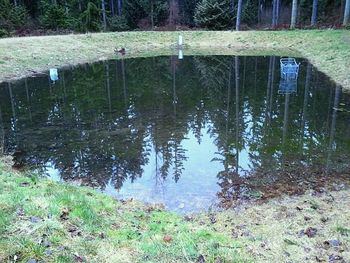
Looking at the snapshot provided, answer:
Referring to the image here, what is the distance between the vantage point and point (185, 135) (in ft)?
38.5

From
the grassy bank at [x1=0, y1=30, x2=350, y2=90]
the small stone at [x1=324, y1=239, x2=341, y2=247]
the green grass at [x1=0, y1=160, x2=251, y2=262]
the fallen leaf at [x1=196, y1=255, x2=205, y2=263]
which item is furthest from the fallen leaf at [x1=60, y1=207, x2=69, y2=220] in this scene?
the grassy bank at [x1=0, y1=30, x2=350, y2=90]

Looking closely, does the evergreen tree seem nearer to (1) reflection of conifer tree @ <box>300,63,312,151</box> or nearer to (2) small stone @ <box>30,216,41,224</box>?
(1) reflection of conifer tree @ <box>300,63,312,151</box>

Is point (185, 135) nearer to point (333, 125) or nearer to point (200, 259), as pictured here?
point (333, 125)

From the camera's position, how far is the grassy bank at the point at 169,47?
72.7 ft

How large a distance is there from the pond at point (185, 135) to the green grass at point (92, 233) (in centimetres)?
149

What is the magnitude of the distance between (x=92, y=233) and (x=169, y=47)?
30.9 meters

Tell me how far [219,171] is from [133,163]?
2.20m

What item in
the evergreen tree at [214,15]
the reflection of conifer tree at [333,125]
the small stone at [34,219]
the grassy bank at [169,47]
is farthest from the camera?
the evergreen tree at [214,15]

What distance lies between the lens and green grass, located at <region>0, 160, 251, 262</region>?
4469 mm

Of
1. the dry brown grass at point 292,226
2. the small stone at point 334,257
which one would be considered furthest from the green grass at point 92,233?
the small stone at point 334,257

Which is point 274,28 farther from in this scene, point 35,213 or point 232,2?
point 35,213

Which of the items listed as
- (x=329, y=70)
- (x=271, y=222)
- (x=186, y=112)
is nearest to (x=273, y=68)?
(x=329, y=70)

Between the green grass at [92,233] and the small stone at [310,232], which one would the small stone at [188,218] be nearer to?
the green grass at [92,233]

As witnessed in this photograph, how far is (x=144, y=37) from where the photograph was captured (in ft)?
120
